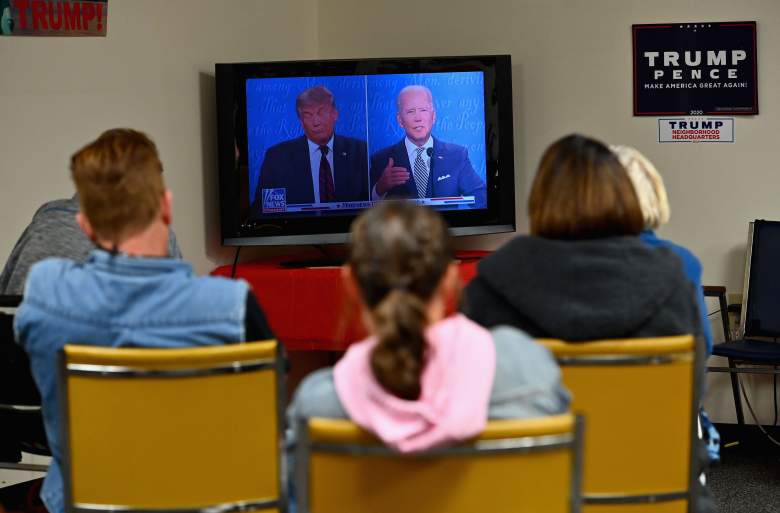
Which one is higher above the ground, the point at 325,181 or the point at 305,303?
the point at 325,181

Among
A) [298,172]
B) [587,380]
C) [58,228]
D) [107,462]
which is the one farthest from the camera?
[298,172]

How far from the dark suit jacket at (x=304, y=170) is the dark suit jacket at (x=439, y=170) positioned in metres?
0.07

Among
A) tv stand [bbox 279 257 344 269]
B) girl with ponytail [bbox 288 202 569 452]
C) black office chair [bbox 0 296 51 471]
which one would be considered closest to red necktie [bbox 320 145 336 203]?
tv stand [bbox 279 257 344 269]

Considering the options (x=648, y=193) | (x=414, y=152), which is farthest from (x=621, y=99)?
(x=648, y=193)

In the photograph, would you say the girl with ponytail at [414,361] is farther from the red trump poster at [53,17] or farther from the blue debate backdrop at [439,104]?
the blue debate backdrop at [439,104]

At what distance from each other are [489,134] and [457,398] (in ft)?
11.3

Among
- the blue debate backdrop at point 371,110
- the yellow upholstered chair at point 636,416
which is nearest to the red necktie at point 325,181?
the blue debate backdrop at point 371,110

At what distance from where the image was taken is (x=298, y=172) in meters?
4.68

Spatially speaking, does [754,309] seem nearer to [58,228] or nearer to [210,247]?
[210,247]

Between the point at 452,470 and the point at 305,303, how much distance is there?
9.85ft

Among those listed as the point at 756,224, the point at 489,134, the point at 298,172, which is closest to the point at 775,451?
the point at 756,224

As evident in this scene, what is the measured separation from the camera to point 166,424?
1.80m

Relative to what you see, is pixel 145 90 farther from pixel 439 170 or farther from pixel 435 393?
pixel 435 393

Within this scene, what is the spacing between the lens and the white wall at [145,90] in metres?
3.65
